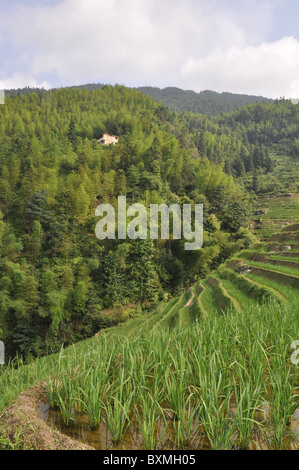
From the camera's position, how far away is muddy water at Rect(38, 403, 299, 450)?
78.3 inches

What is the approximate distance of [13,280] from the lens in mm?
23500

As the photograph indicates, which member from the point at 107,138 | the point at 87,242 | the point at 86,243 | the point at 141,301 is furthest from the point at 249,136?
the point at 141,301

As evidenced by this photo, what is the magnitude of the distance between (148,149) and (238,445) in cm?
4299

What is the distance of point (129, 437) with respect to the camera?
2.11 m

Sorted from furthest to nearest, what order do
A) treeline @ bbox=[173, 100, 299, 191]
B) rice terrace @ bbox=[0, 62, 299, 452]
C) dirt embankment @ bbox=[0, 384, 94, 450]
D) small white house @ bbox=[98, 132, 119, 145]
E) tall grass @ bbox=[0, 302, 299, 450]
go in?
treeline @ bbox=[173, 100, 299, 191], small white house @ bbox=[98, 132, 119, 145], rice terrace @ bbox=[0, 62, 299, 452], tall grass @ bbox=[0, 302, 299, 450], dirt embankment @ bbox=[0, 384, 94, 450]

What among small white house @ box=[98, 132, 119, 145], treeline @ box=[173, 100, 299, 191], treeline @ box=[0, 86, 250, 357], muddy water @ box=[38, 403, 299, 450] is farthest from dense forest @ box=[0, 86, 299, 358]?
treeline @ box=[173, 100, 299, 191]

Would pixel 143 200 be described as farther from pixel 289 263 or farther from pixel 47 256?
pixel 289 263

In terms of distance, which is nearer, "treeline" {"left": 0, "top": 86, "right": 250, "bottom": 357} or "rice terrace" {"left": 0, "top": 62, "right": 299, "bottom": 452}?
"rice terrace" {"left": 0, "top": 62, "right": 299, "bottom": 452}

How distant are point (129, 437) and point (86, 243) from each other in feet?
94.5

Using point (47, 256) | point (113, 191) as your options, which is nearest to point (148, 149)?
point (113, 191)

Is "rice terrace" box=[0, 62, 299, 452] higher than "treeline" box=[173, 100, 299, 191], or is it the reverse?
"treeline" box=[173, 100, 299, 191]

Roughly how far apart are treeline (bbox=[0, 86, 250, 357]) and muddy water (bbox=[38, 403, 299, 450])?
21.4 meters

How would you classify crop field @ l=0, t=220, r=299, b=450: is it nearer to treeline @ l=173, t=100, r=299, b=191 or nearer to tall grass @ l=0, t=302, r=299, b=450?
tall grass @ l=0, t=302, r=299, b=450

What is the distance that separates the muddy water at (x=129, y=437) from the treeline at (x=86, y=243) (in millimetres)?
21436
